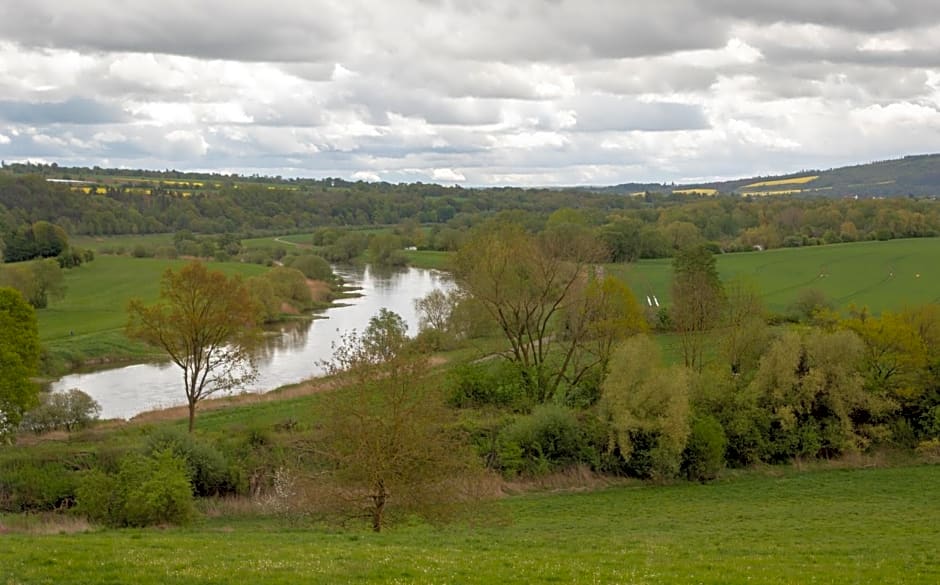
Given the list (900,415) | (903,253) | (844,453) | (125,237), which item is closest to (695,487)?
(844,453)

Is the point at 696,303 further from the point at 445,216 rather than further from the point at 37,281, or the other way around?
the point at 445,216

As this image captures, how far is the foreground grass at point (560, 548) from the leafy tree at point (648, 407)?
3371mm

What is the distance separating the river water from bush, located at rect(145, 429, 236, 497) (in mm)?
4582

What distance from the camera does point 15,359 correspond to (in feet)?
98.5

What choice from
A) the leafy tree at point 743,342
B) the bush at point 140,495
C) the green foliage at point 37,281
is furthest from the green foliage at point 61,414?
the green foliage at point 37,281

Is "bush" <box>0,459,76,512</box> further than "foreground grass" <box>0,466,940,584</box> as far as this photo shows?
Yes

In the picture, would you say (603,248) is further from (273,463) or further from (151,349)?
(151,349)

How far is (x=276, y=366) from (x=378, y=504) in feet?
109

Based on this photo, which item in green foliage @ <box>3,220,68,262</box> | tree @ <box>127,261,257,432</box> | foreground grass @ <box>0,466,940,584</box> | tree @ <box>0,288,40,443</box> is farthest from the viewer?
green foliage @ <box>3,220,68,262</box>

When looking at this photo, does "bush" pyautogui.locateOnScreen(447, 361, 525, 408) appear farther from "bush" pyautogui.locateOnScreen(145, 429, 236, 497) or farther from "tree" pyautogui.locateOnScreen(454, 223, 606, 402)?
"bush" pyautogui.locateOnScreen(145, 429, 236, 497)

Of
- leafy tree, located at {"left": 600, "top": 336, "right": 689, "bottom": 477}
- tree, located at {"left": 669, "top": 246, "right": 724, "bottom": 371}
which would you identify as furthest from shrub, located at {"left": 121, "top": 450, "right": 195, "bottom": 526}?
tree, located at {"left": 669, "top": 246, "right": 724, "bottom": 371}

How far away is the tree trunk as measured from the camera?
19.5 m

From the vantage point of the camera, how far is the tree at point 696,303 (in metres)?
40.9

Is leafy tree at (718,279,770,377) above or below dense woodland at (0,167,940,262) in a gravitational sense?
below
